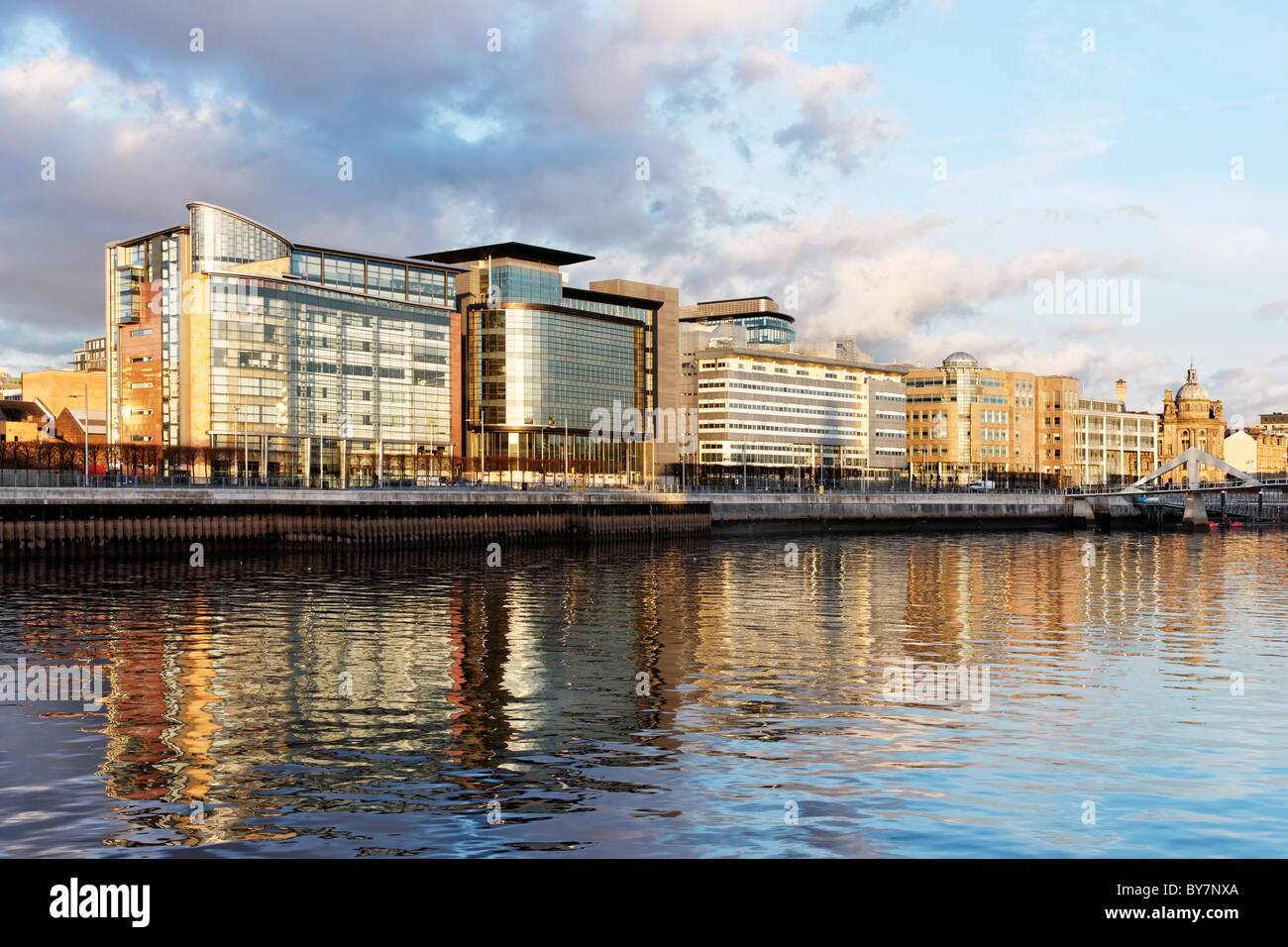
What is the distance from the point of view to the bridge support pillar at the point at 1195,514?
15062 cm

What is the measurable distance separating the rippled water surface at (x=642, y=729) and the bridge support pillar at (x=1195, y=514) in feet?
363

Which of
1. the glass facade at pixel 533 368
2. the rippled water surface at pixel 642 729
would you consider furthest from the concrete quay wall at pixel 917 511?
the rippled water surface at pixel 642 729

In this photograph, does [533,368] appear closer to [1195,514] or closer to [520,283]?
[520,283]

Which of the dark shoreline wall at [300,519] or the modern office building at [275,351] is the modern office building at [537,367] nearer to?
the modern office building at [275,351]

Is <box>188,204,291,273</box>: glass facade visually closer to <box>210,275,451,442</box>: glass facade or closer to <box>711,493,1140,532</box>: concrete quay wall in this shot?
<box>210,275,451,442</box>: glass facade

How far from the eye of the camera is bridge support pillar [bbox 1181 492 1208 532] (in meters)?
151

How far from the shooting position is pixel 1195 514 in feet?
497

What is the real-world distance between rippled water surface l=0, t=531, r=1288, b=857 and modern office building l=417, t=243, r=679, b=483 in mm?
119441

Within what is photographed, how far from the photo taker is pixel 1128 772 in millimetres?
19719

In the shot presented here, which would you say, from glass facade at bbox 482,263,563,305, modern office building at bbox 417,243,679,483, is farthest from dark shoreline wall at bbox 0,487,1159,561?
glass facade at bbox 482,263,563,305

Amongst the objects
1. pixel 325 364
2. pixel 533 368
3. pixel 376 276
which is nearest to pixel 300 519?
pixel 325 364

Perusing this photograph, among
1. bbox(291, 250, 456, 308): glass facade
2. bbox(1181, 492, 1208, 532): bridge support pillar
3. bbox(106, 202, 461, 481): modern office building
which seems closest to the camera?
bbox(106, 202, 461, 481): modern office building
